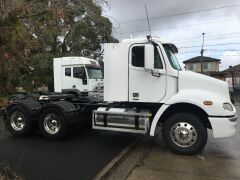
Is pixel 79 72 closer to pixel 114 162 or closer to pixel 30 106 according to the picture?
pixel 30 106

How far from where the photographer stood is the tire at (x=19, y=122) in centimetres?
1015

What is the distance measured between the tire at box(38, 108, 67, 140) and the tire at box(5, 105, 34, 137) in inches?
17.1

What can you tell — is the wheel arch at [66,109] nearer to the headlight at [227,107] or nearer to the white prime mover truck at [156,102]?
the white prime mover truck at [156,102]

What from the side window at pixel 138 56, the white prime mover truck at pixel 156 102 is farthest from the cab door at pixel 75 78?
the side window at pixel 138 56

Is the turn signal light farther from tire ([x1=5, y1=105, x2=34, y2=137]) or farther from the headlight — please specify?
tire ([x1=5, y1=105, x2=34, y2=137])

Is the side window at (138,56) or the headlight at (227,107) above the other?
the side window at (138,56)

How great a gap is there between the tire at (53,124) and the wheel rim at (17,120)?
78 centimetres

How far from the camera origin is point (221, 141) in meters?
9.95

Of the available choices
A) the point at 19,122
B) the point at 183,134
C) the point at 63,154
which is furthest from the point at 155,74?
the point at 19,122

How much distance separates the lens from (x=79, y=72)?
1769 cm

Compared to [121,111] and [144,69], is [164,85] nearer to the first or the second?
[144,69]

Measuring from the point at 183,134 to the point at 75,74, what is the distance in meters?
10.6

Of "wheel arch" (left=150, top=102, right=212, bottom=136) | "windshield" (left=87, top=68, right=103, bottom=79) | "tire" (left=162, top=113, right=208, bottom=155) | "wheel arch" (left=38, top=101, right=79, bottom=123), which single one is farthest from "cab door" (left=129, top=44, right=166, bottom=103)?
"windshield" (left=87, top=68, right=103, bottom=79)

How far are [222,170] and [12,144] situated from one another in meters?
5.61
